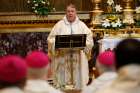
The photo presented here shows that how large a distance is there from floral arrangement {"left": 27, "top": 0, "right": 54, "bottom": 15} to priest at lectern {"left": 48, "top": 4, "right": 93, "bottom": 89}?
2.71 metres

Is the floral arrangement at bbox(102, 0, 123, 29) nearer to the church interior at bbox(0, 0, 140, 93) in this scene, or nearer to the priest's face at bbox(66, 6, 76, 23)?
the church interior at bbox(0, 0, 140, 93)

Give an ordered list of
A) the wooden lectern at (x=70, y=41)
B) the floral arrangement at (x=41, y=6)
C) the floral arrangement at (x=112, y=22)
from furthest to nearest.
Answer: the floral arrangement at (x=41, y=6) < the floral arrangement at (x=112, y=22) < the wooden lectern at (x=70, y=41)

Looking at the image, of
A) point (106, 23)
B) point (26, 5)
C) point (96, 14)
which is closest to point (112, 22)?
point (106, 23)

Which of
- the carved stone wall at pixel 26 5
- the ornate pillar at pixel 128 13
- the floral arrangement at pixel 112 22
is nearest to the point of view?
the floral arrangement at pixel 112 22

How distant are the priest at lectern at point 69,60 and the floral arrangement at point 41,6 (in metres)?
2.71

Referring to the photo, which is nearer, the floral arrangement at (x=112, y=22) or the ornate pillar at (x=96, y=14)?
the floral arrangement at (x=112, y=22)

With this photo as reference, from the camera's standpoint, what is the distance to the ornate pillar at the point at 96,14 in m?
14.0

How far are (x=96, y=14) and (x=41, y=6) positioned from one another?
72.1 inches

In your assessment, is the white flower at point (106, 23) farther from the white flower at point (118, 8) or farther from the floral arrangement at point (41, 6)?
the floral arrangement at point (41, 6)

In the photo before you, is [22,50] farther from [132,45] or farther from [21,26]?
[132,45]

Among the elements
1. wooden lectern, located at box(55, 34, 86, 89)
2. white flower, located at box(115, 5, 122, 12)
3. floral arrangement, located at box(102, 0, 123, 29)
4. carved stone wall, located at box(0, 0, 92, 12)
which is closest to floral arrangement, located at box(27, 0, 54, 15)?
carved stone wall, located at box(0, 0, 92, 12)

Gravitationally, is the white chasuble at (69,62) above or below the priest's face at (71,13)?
below

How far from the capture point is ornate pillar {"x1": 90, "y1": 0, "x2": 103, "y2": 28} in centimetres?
1403

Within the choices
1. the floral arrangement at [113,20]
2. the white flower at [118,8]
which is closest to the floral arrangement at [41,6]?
the floral arrangement at [113,20]
